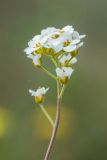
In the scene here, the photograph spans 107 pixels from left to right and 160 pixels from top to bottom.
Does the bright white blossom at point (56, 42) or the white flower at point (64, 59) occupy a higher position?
the bright white blossom at point (56, 42)

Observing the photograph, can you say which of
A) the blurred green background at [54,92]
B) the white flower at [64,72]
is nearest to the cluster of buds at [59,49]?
the white flower at [64,72]

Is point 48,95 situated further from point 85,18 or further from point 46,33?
point 46,33

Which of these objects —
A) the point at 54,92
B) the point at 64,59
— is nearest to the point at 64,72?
the point at 64,59

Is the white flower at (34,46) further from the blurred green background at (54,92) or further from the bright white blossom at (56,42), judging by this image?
the blurred green background at (54,92)

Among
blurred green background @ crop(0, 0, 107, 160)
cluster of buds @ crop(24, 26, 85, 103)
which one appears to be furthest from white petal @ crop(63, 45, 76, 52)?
blurred green background @ crop(0, 0, 107, 160)
